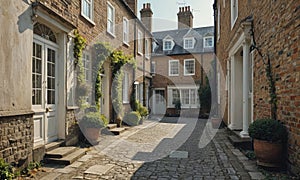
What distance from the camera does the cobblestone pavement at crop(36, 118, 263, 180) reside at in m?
4.35

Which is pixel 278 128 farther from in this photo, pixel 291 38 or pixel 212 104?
pixel 212 104

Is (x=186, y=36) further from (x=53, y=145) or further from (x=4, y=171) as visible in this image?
(x=4, y=171)

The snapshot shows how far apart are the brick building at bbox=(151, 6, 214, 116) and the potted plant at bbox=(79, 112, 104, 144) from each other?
1360 centimetres

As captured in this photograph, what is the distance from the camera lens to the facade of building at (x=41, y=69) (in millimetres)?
4074

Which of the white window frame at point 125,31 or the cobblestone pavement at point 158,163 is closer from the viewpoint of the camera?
the cobblestone pavement at point 158,163

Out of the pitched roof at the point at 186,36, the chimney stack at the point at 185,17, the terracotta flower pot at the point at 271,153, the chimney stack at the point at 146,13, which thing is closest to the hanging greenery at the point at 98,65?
the terracotta flower pot at the point at 271,153

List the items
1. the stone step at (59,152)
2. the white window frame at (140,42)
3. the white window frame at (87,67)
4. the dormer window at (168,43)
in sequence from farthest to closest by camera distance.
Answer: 1. the dormer window at (168,43)
2. the white window frame at (140,42)
3. the white window frame at (87,67)
4. the stone step at (59,152)

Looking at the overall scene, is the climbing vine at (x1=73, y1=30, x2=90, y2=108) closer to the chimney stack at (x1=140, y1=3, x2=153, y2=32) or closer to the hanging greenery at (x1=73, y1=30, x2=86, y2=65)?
the hanging greenery at (x1=73, y1=30, x2=86, y2=65)

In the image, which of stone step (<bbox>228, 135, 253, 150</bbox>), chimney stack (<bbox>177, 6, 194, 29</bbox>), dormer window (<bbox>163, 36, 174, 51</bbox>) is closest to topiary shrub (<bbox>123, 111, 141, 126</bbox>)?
stone step (<bbox>228, 135, 253, 150</bbox>)

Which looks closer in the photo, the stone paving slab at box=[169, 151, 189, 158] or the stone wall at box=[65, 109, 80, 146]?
the stone paving slab at box=[169, 151, 189, 158]

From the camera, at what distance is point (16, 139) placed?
4.23 meters

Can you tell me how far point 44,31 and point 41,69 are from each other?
103cm

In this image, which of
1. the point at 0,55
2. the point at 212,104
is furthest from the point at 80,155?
the point at 212,104

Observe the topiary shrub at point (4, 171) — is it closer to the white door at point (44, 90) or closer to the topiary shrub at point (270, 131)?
the white door at point (44, 90)
